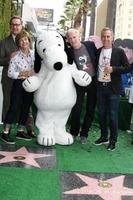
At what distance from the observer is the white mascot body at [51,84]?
5.26 metres

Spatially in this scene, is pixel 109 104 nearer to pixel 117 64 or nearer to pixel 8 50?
pixel 117 64

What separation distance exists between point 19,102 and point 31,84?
387mm

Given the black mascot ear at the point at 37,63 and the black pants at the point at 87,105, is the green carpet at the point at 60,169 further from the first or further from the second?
the black mascot ear at the point at 37,63

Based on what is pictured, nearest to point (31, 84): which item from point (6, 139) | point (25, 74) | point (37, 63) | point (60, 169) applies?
point (25, 74)

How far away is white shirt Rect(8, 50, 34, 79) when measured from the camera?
544 centimetres

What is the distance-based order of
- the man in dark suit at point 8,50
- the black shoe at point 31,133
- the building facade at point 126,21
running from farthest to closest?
the building facade at point 126,21 < the black shoe at point 31,133 < the man in dark suit at point 8,50

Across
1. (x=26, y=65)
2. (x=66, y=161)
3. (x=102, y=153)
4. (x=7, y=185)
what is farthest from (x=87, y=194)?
(x=26, y=65)

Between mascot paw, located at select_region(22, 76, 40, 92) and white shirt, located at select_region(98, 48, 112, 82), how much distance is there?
2.85ft

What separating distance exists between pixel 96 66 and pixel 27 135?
1.53 meters

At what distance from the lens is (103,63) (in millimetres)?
5383

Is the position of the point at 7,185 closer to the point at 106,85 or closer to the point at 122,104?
the point at 106,85

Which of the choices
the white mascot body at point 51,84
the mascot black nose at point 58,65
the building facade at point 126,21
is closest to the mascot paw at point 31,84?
the white mascot body at point 51,84

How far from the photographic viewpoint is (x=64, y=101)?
541 cm

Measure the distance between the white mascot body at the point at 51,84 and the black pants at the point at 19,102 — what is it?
144mm
